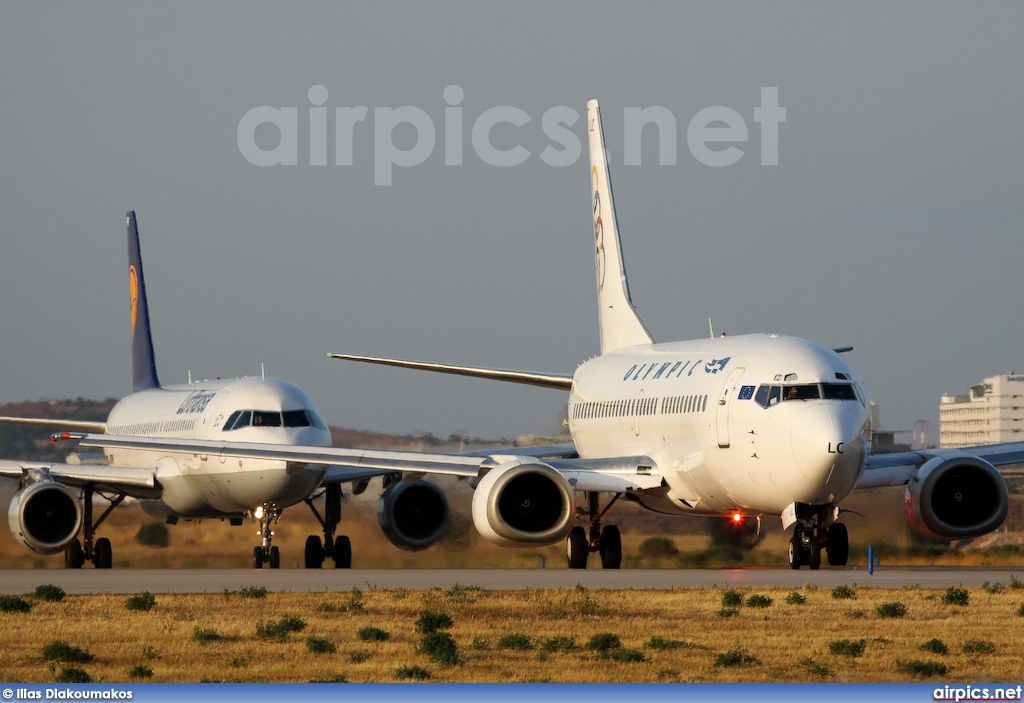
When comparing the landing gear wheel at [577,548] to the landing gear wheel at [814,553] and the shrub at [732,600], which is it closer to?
the landing gear wheel at [814,553]

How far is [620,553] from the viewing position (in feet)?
101

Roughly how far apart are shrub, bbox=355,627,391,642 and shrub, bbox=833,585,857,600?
5.99 meters

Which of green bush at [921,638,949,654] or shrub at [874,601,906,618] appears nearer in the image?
green bush at [921,638,949,654]

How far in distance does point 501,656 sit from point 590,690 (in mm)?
5852

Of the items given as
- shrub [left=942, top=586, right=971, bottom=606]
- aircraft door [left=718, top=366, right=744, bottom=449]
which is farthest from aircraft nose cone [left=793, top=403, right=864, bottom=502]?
shrub [left=942, top=586, right=971, bottom=606]

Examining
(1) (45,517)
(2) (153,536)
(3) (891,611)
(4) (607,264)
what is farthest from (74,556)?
(3) (891,611)

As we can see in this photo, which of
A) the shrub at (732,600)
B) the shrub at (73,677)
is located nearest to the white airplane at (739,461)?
the shrub at (732,600)

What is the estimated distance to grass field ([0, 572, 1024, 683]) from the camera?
1334 centimetres

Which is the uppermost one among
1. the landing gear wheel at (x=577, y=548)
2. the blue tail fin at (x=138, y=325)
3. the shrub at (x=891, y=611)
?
the blue tail fin at (x=138, y=325)

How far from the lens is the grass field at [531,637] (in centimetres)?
1334

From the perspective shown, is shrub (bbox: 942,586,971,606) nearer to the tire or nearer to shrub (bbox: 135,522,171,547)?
the tire

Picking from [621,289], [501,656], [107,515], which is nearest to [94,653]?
[501,656]

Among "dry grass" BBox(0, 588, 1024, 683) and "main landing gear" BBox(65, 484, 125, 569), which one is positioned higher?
"main landing gear" BBox(65, 484, 125, 569)

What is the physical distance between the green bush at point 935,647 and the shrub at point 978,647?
160 mm
